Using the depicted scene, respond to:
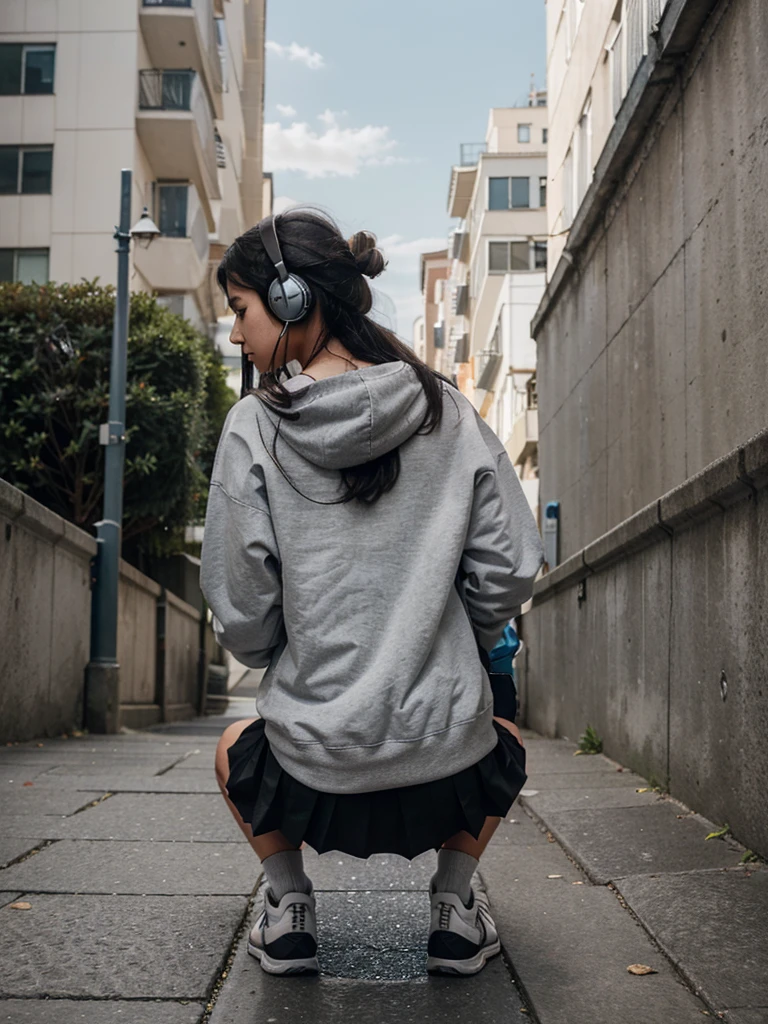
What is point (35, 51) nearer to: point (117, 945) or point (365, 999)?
point (117, 945)

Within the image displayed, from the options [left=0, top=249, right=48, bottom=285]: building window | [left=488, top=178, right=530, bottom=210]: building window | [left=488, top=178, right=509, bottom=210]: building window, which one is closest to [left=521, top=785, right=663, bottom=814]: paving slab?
[left=0, top=249, right=48, bottom=285]: building window

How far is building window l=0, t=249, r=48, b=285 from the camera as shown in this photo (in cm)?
2475

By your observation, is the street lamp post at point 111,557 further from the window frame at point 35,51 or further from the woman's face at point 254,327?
the window frame at point 35,51

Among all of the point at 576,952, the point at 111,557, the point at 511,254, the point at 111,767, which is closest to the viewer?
the point at 576,952

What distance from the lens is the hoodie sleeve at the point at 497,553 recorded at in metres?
2.59

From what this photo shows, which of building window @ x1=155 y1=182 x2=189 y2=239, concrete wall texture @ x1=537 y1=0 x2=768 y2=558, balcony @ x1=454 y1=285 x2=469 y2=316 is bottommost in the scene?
concrete wall texture @ x1=537 y1=0 x2=768 y2=558

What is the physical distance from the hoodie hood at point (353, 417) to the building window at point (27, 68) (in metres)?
25.1

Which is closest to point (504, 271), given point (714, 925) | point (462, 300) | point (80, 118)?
point (462, 300)

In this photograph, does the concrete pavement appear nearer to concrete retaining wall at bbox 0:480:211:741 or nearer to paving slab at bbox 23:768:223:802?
paving slab at bbox 23:768:223:802

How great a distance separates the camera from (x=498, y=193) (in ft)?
149

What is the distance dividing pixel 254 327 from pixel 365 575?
649 millimetres

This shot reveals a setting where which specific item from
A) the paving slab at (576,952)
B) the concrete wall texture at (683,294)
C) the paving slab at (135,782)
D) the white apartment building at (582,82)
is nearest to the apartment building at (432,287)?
the white apartment building at (582,82)

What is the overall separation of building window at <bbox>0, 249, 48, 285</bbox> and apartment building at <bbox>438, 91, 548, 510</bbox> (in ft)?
35.0

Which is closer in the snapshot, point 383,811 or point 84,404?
point 383,811
